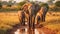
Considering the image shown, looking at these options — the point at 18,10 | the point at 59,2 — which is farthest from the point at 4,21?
the point at 59,2

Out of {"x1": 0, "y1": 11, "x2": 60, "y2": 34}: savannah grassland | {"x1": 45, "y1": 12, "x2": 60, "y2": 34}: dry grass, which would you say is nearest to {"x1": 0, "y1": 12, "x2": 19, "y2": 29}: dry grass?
{"x1": 0, "y1": 11, "x2": 60, "y2": 34}: savannah grassland

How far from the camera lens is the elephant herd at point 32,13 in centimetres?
202

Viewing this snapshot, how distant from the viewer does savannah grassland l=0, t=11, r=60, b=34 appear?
199 cm

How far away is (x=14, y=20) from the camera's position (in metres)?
2.01

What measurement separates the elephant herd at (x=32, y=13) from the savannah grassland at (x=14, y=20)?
65mm

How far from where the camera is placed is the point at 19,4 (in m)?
2.03

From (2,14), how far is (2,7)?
0.34 ft

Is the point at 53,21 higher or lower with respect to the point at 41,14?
lower

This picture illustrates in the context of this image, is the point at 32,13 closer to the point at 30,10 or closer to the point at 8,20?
the point at 30,10

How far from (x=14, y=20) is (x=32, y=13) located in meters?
0.28

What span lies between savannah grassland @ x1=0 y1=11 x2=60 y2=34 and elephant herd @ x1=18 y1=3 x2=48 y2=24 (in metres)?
0.07

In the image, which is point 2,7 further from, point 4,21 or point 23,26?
point 23,26

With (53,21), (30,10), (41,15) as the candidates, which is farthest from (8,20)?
(53,21)

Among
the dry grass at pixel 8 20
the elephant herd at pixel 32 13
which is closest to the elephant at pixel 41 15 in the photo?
the elephant herd at pixel 32 13
